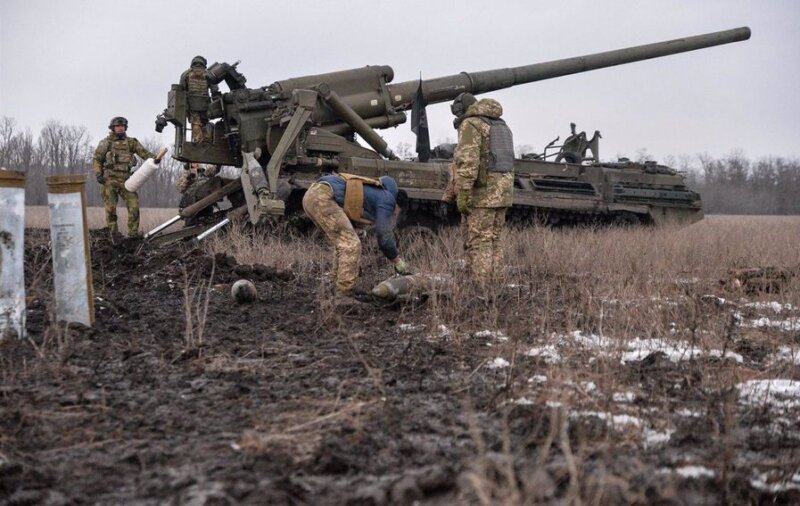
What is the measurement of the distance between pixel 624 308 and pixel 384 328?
1790mm

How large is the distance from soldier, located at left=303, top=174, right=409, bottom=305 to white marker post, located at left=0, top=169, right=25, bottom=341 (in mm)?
2724

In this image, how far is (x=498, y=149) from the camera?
823 cm

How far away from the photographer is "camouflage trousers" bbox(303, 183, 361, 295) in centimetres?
712

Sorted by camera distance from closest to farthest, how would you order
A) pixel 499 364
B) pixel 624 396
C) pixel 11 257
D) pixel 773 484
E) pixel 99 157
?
pixel 773 484 < pixel 624 396 < pixel 499 364 < pixel 11 257 < pixel 99 157

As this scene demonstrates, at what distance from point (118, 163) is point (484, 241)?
292 inches

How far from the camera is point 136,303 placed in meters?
7.07

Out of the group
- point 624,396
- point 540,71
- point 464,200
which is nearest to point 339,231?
point 464,200

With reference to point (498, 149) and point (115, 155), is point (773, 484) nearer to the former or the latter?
point (498, 149)

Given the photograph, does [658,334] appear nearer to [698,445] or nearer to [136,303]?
[698,445]

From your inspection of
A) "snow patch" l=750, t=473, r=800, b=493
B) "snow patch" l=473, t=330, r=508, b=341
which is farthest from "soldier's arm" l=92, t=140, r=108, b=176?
"snow patch" l=750, t=473, r=800, b=493

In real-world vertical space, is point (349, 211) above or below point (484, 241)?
above

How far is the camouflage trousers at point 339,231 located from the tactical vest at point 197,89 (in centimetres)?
493

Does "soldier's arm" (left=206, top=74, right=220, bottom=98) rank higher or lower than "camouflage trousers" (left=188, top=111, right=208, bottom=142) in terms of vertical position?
higher

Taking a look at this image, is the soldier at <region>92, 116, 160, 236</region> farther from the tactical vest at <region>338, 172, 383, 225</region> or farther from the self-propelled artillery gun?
the tactical vest at <region>338, 172, 383, 225</region>
